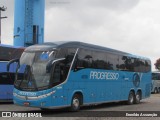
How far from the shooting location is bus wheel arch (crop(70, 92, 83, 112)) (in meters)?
20.5

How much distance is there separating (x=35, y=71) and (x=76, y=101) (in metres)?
3.04

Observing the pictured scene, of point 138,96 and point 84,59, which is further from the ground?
point 84,59

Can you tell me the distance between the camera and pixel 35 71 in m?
19.1

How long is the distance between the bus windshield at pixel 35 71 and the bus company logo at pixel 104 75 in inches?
152

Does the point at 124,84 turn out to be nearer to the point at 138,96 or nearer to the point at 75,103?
the point at 138,96

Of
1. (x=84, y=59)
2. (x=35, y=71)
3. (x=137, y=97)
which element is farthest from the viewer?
(x=137, y=97)

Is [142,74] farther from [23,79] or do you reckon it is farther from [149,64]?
[23,79]

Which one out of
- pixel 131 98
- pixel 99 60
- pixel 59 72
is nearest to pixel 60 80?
pixel 59 72

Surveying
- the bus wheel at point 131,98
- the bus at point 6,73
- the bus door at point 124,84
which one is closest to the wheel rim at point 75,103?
the bus door at point 124,84

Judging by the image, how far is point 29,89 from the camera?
62.1 ft

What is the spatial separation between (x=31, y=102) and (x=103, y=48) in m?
6.89

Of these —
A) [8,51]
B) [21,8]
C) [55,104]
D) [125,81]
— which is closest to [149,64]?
[125,81]

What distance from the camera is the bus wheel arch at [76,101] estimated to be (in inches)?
806

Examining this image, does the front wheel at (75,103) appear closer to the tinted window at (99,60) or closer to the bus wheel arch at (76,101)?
the bus wheel arch at (76,101)
